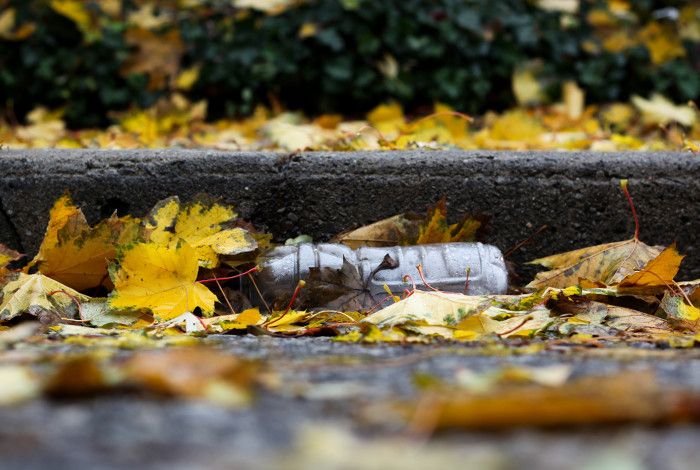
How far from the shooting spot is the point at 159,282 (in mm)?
1782

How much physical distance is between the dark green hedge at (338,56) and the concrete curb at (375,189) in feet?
3.72

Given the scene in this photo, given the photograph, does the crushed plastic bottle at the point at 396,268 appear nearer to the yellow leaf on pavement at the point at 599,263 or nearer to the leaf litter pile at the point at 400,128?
the yellow leaf on pavement at the point at 599,263

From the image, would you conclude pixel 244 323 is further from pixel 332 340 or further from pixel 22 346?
pixel 22 346

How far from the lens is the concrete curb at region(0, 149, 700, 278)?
2156 millimetres

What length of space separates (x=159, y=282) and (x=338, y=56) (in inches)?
65.9

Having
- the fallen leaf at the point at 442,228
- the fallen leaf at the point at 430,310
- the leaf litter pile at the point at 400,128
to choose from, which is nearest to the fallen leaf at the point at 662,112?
the leaf litter pile at the point at 400,128

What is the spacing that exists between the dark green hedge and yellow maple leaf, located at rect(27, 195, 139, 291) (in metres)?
1.45

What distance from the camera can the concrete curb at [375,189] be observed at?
7.07 ft

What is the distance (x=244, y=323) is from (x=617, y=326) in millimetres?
664

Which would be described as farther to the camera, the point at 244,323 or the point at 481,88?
the point at 481,88

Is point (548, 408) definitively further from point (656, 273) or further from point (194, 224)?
point (194, 224)

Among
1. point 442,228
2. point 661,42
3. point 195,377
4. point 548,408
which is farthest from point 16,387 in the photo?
point 661,42

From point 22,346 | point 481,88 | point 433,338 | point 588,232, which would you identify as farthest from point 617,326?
point 481,88

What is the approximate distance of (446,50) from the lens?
3.31m
